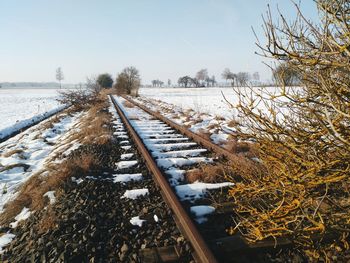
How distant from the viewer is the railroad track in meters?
2.66

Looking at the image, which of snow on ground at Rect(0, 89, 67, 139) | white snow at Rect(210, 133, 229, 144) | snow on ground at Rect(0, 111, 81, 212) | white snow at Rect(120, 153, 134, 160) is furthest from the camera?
snow on ground at Rect(0, 89, 67, 139)

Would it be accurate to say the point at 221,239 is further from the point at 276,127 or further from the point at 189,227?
the point at 276,127

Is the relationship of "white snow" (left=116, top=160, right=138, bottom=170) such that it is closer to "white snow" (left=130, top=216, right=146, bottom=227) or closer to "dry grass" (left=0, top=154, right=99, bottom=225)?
"dry grass" (left=0, top=154, right=99, bottom=225)

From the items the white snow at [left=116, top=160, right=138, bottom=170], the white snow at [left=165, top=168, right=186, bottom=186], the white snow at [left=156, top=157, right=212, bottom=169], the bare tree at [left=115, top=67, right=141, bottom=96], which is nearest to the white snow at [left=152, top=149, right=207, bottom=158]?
the white snow at [left=156, top=157, right=212, bottom=169]

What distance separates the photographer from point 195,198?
3.79 metres

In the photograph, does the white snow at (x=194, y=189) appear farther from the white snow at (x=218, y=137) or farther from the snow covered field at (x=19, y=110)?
the snow covered field at (x=19, y=110)

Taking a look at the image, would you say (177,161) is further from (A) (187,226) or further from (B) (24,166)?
(B) (24,166)

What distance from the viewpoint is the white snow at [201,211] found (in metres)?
3.27

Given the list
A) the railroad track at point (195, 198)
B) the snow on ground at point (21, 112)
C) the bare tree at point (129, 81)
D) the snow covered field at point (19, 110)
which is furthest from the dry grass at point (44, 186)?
the bare tree at point (129, 81)

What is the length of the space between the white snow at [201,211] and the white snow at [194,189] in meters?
0.30

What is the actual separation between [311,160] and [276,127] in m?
0.38

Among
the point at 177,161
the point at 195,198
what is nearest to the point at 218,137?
the point at 177,161

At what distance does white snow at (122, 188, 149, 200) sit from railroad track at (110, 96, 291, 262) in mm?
246

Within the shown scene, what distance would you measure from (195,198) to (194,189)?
0.27 meters
